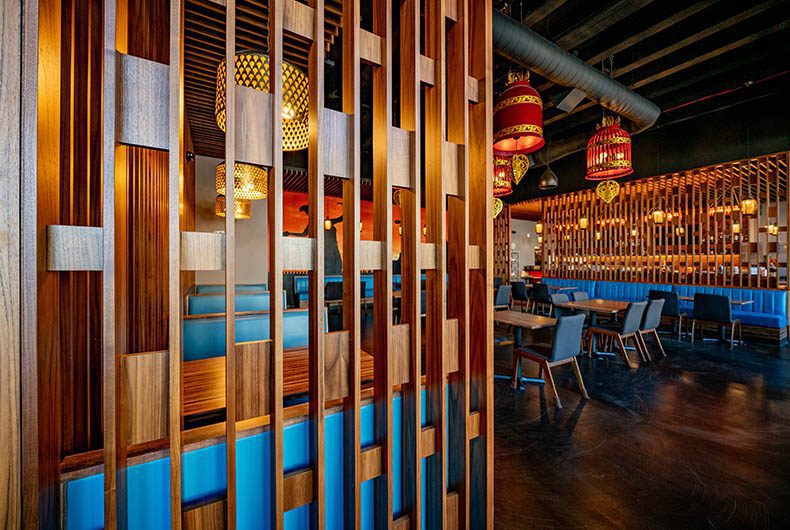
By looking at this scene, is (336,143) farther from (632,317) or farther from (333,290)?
(333,290)

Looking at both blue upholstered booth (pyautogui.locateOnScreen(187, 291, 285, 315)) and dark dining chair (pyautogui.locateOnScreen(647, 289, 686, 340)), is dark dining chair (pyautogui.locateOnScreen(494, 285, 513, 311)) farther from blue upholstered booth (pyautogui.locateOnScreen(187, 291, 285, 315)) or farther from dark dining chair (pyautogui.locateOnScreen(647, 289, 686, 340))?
blue upholstered booth (pyautogui.locateOnScreen(187, 291, 285, 315))

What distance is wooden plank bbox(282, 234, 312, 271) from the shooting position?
110 centimetres

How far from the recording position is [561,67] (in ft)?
12.2

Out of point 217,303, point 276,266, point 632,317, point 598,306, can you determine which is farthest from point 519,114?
point 598,306

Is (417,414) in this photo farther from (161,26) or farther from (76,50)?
(161,26)

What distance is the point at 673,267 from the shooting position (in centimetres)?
758

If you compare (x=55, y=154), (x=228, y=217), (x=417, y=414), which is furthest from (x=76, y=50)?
(x=417, y=414)

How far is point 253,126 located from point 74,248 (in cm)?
54

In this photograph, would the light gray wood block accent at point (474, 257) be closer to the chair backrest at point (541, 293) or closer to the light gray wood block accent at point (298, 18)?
the light gray wood block accent at point (298, 18)

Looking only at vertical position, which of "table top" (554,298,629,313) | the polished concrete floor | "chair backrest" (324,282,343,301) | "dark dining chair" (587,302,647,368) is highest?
"chair backrest" (324,282,343,301)

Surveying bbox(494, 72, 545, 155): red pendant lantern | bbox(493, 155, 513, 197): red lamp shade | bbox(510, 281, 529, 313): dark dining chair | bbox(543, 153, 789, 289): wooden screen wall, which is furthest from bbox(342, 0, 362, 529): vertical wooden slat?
bbox(510, 281, 529, 313): dark dining chair

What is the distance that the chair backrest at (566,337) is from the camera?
333cm

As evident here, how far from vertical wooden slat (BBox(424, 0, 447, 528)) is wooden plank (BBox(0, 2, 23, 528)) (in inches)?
44.5

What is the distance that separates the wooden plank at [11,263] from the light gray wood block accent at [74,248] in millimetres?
54
